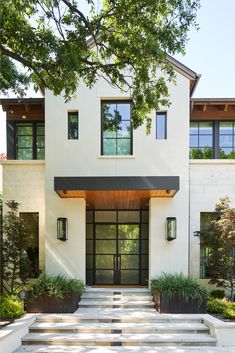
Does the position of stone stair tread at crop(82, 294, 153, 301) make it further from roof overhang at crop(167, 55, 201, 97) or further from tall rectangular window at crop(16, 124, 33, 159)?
roof overhang at crop(167, 55, 201, 97)

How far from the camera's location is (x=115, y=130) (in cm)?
1241

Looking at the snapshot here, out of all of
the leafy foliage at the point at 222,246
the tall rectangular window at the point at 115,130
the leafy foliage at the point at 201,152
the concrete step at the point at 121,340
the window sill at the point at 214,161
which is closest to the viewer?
the concrete step at the point at 121,340

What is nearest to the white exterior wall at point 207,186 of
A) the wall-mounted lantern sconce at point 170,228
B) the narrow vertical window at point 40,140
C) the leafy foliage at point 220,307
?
the wall-mounted lantern sconce at point 170,228

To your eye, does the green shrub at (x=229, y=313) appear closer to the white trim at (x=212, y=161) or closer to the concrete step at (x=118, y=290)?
the concrete step at (x=118, y=290)

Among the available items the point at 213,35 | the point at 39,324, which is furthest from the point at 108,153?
the point at 39,324

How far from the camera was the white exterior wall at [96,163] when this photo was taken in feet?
39.4

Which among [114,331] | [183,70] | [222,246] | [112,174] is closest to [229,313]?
[222,246]

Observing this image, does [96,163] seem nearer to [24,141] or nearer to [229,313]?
[24,141]

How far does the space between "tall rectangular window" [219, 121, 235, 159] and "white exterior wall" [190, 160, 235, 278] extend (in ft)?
7.24

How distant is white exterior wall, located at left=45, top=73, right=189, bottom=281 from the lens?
12023mm

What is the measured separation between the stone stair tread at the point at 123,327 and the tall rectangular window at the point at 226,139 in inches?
308

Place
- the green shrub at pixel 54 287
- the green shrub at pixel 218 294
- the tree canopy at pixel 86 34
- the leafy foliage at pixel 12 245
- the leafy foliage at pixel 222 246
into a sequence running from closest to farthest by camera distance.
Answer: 1. the tree canopy at pixel 86 34
2. the green shrub at pixel 54 287
3. the leafy foliage at pixel 222 246
4. the leafy foliage at pixel 12 245
5. the green shrub at pixel 218 294

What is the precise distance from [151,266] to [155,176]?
3.22m

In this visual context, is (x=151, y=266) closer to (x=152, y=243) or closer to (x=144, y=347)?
(x=152, y=243)
